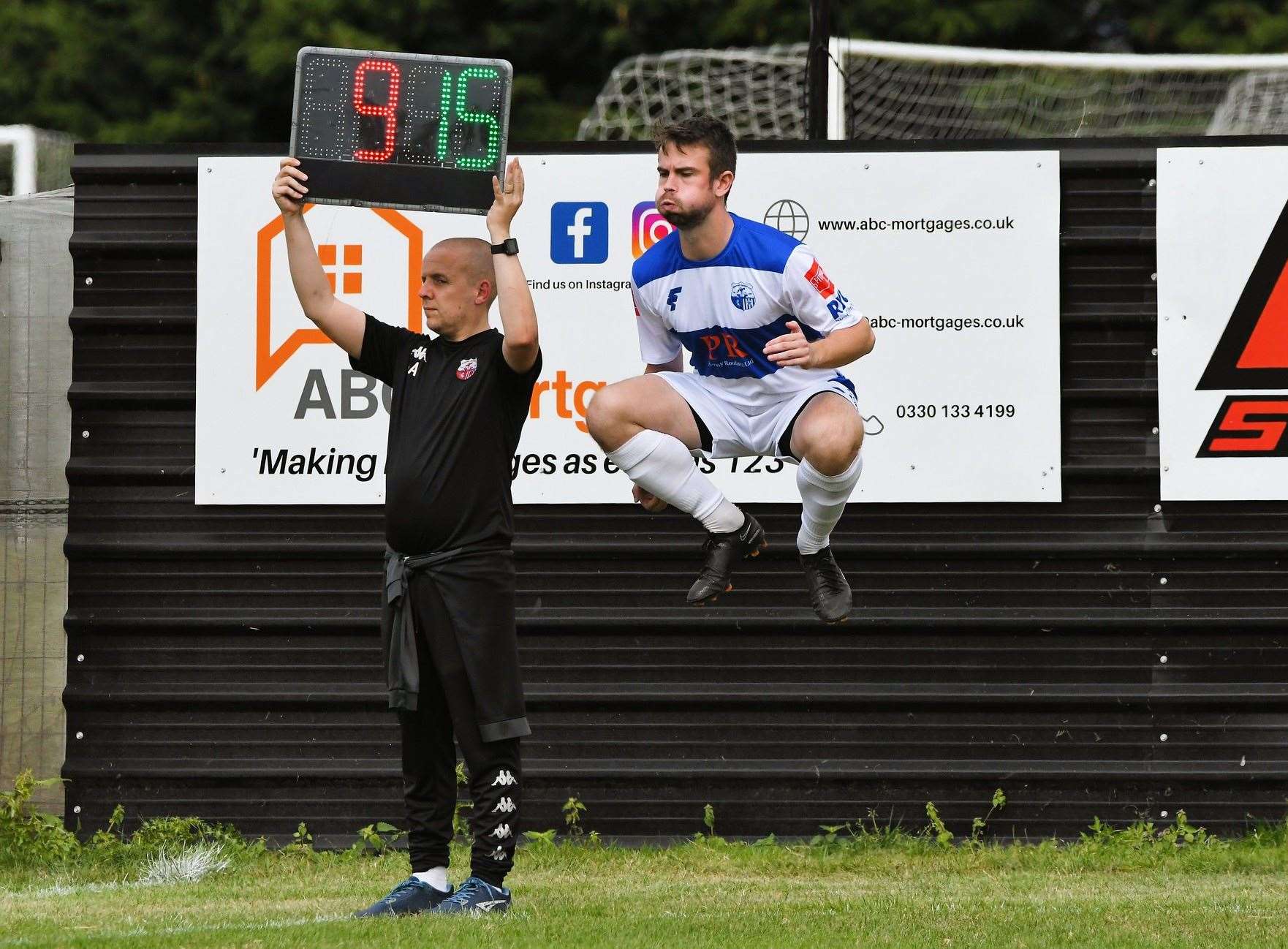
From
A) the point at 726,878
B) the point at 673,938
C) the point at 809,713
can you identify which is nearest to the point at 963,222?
the point at 809,713

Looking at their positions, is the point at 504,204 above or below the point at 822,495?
above

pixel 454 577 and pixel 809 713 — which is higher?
pixel 454 577

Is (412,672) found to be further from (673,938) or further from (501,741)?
(673,938)

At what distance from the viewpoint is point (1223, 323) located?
818 centimetres

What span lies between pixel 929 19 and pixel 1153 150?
1247cm

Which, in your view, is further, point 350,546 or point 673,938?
point 350,546

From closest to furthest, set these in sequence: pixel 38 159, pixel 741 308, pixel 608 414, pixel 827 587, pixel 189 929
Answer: pixel 189 929 < pixel 741 308 < pixel 608 414 < pixel 827 587 < pixel 38 159

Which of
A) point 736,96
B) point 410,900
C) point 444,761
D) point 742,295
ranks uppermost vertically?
point 736,96

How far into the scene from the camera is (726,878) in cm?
777

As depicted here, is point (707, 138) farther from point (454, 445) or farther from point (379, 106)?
point (454, 445)

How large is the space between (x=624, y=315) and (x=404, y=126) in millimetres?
2151

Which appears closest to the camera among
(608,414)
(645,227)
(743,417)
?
(608,414)

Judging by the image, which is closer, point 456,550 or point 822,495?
point 456,550

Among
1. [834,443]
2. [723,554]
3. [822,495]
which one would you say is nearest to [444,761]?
[723,554]
